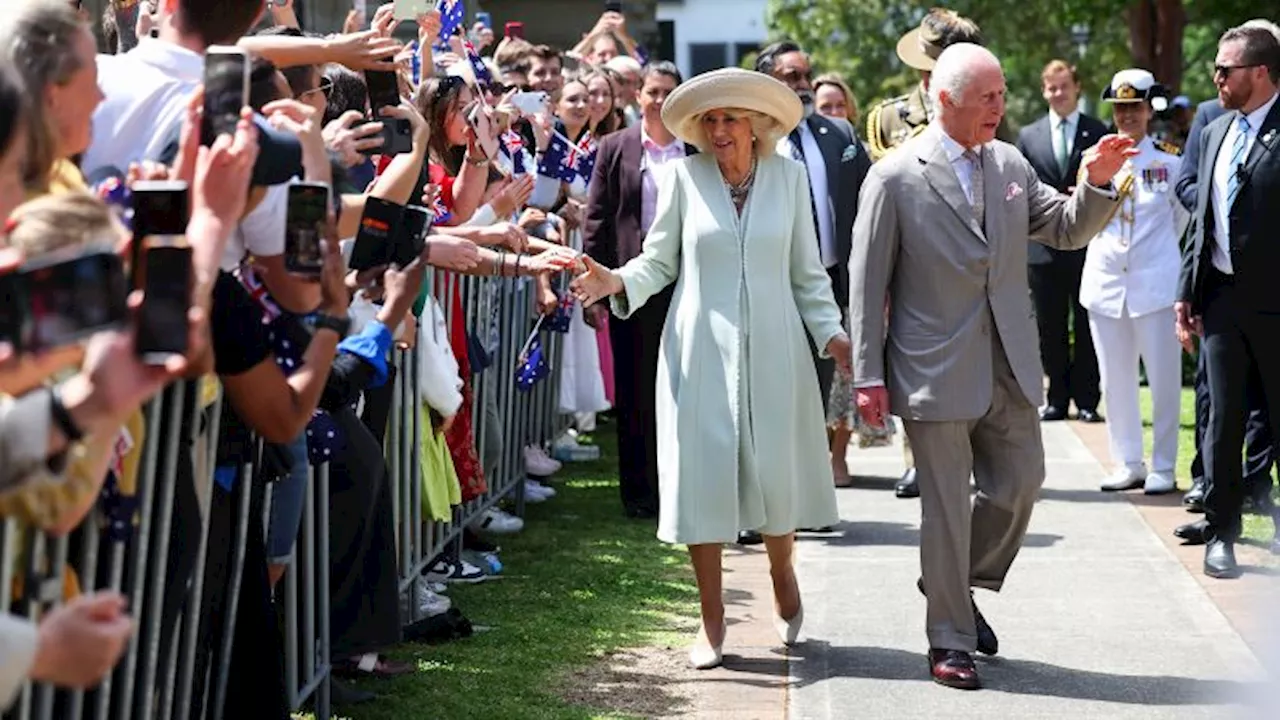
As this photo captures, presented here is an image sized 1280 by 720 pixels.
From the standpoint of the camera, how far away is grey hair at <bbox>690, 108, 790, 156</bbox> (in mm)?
8094

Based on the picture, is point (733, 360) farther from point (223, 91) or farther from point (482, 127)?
point (223, 91)

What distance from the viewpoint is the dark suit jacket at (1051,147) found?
14.5 m

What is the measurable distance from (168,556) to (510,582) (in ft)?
15.6

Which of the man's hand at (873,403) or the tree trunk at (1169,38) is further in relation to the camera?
the tree trunk at (1169,38)

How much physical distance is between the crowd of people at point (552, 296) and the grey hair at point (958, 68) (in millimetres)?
12

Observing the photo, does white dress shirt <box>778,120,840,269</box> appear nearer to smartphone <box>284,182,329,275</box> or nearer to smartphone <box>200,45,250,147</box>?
smartphone <box>284,182,329,275</box>

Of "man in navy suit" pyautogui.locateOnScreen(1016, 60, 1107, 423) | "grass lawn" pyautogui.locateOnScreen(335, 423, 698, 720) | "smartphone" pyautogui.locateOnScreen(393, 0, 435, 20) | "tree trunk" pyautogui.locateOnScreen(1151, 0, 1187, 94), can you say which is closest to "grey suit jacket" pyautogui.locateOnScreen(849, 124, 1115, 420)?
"grass lawn" pyautogui.locateOnScreen(335, 423, 698, 720)

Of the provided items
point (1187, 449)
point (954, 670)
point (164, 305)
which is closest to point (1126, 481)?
point (1187, 449)

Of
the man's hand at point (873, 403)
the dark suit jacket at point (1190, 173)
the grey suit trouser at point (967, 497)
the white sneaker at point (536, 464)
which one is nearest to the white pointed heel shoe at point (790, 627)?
the grey suit trouser at point (967, 497)

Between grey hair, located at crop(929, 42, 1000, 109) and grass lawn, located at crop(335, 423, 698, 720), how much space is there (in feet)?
7.21

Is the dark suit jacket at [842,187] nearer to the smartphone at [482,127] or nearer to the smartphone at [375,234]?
the smartphone at [482,127]

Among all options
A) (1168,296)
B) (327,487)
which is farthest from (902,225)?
(1168,296)

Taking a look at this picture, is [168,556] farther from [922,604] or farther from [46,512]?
[922,604]

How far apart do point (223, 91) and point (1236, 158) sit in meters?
6.43
